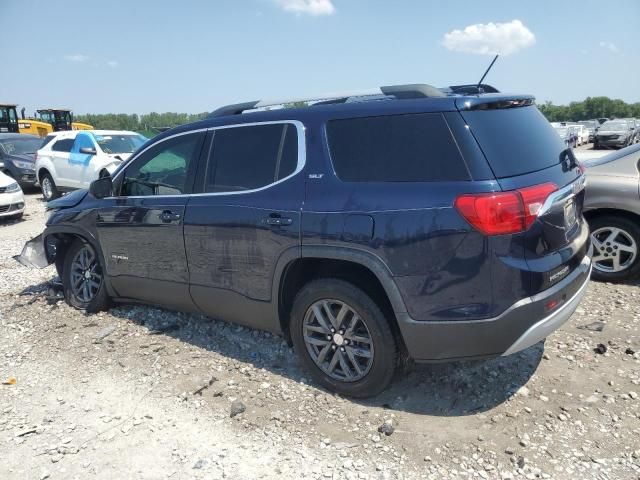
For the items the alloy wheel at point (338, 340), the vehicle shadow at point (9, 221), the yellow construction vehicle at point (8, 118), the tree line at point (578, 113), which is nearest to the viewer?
the alloy wheel at point (338, 340)

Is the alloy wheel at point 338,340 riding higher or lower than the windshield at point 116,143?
lower

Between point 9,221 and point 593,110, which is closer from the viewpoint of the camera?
point 9,221

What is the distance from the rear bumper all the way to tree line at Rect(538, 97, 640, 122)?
80.9 metres

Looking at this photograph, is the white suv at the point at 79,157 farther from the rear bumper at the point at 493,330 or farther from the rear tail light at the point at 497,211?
the rear tail light at the point at 497,211

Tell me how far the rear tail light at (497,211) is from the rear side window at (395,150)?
150 millimetres

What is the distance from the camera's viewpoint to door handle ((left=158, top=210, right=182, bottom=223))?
398 centimetres

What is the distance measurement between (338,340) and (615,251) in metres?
3.47

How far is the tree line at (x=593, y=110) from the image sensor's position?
7606 cm

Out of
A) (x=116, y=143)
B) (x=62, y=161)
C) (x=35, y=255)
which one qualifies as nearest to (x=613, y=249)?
(x=35, y=255)

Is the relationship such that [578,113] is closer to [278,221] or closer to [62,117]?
[62,117]

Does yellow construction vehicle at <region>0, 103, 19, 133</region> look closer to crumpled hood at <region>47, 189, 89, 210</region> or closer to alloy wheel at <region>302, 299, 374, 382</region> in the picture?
crumpled hood at <region>47, 189, 89, 210</region>

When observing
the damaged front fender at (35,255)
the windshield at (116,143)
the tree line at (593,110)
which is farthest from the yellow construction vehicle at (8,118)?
the tree line at (593,110)

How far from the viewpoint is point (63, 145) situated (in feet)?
43.0

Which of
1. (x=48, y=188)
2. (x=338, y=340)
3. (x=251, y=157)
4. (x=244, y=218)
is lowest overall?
(x=338, y=340)
